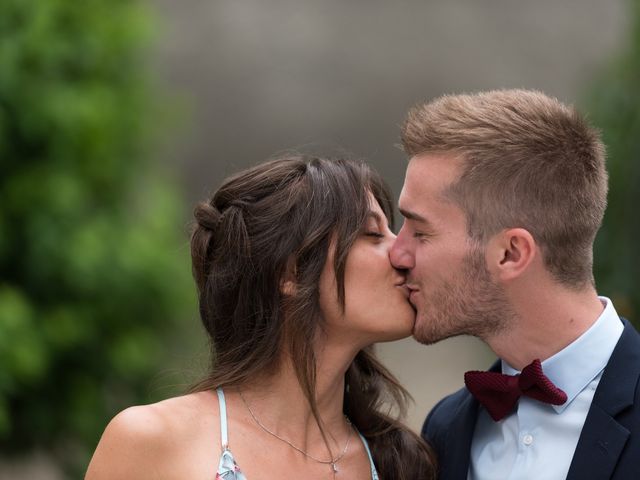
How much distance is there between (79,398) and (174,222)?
1.01 metres

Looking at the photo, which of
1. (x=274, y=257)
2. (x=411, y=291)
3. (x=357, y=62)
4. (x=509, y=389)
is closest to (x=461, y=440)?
(x=509, y=389)

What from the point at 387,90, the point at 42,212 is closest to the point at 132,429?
the point at 42,212

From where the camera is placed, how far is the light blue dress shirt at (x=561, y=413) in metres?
3.24

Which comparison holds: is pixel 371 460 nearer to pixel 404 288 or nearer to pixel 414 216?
pixel 404 288

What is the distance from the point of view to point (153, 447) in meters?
3.24

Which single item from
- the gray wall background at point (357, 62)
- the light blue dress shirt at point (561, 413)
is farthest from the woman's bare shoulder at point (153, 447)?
the gray wall background at point (357, 62)

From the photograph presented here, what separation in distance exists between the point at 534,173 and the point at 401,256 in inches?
19.3

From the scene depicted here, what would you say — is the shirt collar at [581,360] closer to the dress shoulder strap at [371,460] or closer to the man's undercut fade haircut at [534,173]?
the man's undercut fade haircut at [534,173]

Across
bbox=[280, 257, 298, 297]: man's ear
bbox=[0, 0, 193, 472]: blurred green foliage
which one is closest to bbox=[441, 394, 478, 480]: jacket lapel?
bbox=[280, 257, 298, 297]: man's ear

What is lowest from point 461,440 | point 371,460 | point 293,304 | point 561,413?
point 371,460

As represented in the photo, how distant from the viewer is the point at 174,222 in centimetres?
591

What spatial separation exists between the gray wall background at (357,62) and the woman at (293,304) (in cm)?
588

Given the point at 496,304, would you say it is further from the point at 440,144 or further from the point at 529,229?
the point at 440,144

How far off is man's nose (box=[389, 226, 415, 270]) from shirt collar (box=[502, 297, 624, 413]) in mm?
540
